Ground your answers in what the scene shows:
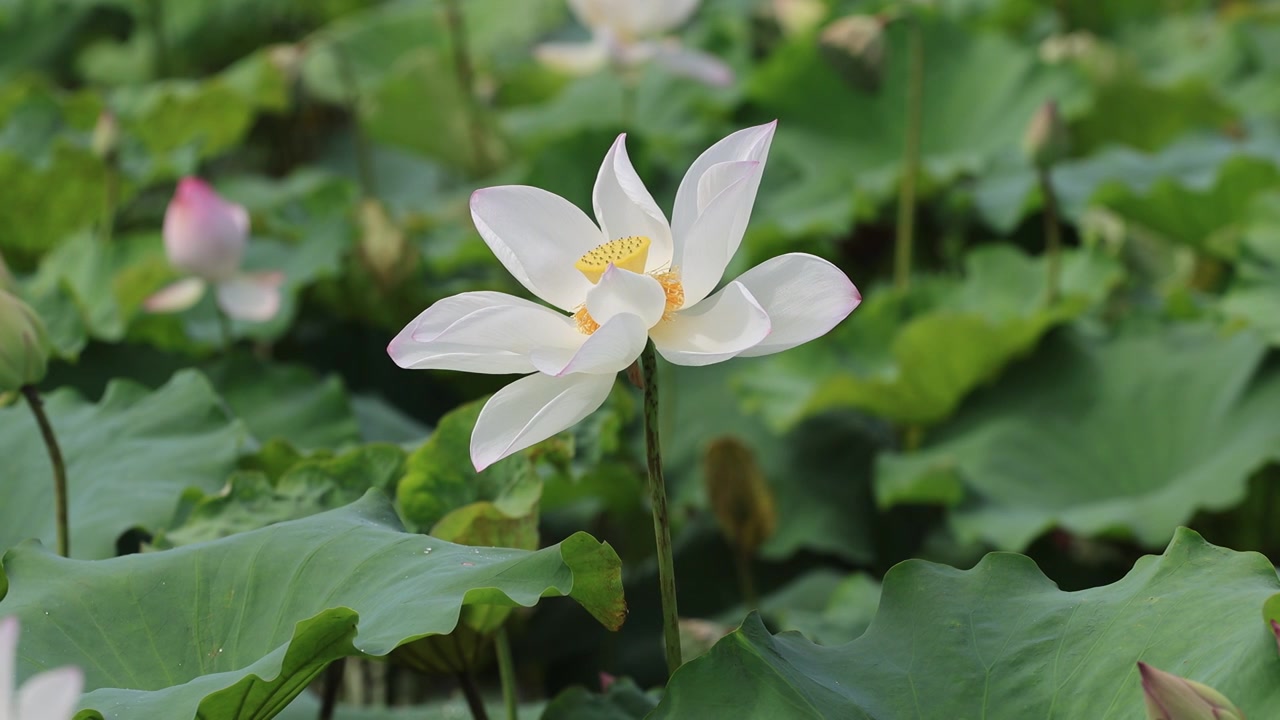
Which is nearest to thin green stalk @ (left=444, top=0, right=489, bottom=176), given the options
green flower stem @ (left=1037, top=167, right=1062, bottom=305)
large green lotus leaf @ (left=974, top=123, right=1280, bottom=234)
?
large green lotus leaf @ (left=974, top=123, right=1280, bottom=234)

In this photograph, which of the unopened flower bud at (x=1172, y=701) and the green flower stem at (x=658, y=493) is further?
the green flower stem at (x=658, y=493)

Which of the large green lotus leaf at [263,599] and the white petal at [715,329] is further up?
the white petal at [715,329]

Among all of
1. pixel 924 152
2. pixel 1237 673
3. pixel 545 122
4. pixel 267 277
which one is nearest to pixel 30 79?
pixel 545 122

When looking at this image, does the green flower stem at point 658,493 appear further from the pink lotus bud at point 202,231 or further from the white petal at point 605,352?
the pink lotus bud at point 202,231

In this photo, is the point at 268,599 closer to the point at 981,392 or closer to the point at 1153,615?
the point at 1153,615

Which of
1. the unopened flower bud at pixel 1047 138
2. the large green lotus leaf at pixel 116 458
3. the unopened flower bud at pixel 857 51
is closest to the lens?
the large green lotus leaf at pixel 116 458

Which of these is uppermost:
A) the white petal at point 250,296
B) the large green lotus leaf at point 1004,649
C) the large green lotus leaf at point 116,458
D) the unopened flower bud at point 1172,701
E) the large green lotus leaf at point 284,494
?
the unopened flower bud at point 1172,701

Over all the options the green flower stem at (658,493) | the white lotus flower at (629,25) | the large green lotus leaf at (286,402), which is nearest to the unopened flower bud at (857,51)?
the white lotus flower at (629,25)
